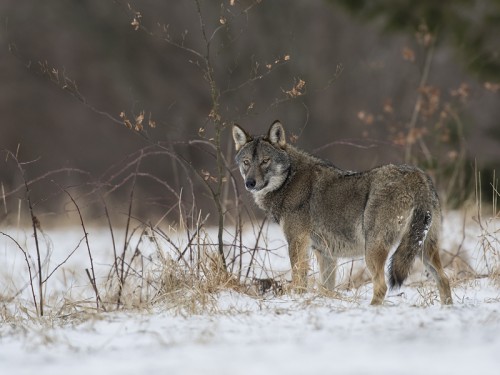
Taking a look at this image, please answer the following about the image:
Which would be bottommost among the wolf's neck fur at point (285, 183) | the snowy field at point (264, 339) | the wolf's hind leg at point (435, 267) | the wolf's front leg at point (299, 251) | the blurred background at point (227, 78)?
the snowy field at point (264, 339)

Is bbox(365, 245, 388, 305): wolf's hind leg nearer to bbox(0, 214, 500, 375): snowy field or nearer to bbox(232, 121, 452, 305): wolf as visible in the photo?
bbox(232, 121, 452, 305): wolf

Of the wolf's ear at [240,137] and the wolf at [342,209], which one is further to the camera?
the wolf's ear at [240,137]

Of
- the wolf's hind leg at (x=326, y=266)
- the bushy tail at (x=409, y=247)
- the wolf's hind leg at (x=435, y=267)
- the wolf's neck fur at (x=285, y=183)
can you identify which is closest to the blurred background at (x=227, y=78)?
the wolf's neck fur at (x=285, y=183)

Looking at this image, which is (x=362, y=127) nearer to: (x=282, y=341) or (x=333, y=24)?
(x=333, y=24)

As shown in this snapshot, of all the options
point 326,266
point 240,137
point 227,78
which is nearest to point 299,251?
point 326,266

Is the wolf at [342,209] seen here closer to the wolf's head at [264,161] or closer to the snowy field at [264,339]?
the wolf's head at [264,161]

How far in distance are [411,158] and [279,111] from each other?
39.8ft

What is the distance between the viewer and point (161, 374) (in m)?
3.94

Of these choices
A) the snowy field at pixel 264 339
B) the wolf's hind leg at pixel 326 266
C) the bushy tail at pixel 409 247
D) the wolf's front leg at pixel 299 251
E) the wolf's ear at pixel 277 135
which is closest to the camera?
the snowy field at pixel 264 339

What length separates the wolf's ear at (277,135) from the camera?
8.12 metres

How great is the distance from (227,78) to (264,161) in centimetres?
1545

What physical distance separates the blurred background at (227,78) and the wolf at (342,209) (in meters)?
5.33

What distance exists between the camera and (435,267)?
6945 mm

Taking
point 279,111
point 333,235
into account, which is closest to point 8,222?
point 333,235
